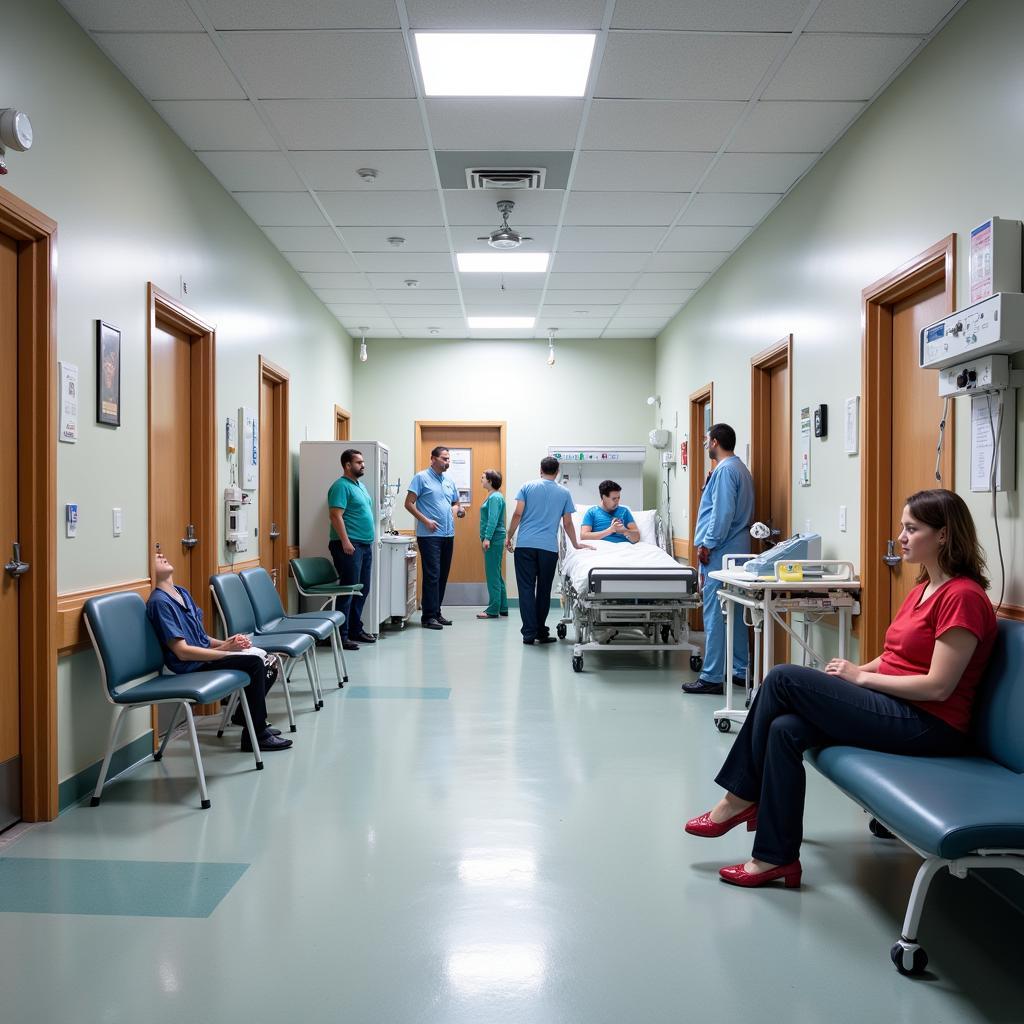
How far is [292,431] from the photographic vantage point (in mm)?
6871

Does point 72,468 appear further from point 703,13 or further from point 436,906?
point 703,13

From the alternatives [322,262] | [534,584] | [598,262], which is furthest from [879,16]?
[534,584]

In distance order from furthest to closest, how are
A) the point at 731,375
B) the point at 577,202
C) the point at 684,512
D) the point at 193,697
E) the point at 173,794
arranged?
the point at 684,512, the point at 731,375, the point at 577,202, the point at 173,794, the point at 193,697

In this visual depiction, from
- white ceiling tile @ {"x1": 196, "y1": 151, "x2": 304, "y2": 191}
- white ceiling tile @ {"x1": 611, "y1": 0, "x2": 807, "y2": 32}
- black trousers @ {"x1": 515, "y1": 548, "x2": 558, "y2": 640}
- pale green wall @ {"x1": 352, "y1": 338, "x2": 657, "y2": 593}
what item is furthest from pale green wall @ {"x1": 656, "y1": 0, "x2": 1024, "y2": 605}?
pale green wall @ {"x1": 352, "y1": 338, "x2": 657, "y2": 593}

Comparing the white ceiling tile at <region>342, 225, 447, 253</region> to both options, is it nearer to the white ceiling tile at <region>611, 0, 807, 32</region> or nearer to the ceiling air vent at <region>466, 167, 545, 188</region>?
the ceiling air vent at <region>466, 167, 545, 188</region>

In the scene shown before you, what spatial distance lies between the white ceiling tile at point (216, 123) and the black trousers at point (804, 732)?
3496mm

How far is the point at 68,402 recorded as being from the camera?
327 cm

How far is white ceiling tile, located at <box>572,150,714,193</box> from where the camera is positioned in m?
4.68

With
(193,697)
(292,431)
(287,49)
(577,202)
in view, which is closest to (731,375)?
(577,202)

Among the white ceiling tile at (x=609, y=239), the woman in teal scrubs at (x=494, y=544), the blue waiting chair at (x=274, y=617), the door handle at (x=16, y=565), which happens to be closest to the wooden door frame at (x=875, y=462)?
the white ceiling tile at (x=609, y=239)

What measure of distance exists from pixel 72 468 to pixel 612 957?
258 cm

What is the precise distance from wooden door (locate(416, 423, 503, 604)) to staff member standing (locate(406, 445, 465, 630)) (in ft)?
6.14

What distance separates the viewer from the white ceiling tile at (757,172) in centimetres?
465

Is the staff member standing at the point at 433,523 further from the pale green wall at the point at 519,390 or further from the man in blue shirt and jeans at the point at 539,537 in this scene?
the pale green wall at the point at 519,390
